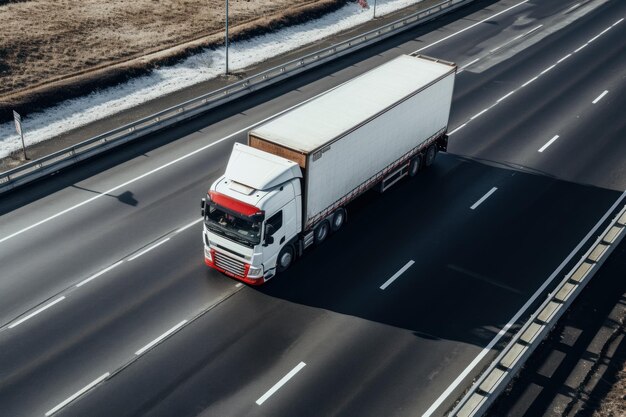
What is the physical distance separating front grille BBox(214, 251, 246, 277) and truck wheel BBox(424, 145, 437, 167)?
40.7 ft

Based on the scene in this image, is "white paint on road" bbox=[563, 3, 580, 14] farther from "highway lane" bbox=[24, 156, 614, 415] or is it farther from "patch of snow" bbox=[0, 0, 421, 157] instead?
"highway lane" bbox=[24, 156, 614, 415]

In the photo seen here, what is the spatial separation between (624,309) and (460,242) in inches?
262

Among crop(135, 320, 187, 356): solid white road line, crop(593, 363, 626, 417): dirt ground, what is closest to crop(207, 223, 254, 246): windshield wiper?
crop(135, 320, 187, 356): solid white road line

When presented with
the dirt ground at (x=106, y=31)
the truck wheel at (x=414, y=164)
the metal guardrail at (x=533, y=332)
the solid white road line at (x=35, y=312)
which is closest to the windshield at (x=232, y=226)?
the solid white road line at (x=35, y=312)

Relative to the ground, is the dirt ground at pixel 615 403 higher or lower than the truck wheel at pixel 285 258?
lower

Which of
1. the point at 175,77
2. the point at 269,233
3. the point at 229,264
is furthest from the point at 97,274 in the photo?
the point at 175,77

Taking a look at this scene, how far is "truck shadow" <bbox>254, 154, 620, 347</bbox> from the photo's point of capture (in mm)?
24062

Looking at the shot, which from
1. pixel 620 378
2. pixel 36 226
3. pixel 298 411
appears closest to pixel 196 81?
pixel 36 226

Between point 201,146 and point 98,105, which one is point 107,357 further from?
point 98,105

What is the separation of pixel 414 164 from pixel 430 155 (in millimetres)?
1442

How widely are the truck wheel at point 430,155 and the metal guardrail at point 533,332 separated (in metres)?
9.13

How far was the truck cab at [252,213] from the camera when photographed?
23.1m

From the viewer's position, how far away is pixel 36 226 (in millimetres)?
27875

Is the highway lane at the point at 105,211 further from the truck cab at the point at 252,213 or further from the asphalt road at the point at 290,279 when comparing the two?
the truck cab at the point at 252,213
